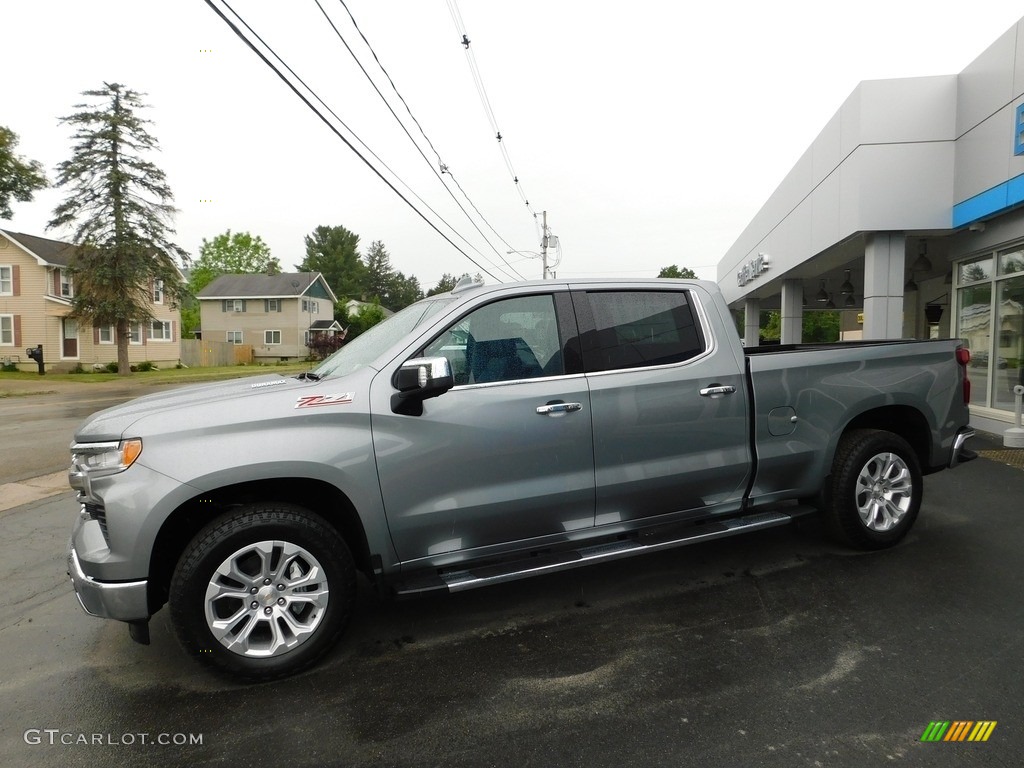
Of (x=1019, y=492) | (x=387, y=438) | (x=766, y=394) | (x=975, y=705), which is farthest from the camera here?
(x=1019, y=492)

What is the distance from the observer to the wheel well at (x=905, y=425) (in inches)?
189

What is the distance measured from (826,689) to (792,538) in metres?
2.26

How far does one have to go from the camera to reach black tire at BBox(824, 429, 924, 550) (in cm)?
→ 454

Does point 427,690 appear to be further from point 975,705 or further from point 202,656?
point 975,705

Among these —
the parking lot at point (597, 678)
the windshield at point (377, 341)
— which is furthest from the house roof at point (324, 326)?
the windshield at point (377, 341)

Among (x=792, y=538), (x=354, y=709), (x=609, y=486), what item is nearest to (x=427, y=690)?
(x=354, y=709)

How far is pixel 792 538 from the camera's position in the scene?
→ 514 centimetres

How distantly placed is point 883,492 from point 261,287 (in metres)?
60.3

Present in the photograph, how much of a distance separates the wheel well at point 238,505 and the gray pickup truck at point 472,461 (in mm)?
12

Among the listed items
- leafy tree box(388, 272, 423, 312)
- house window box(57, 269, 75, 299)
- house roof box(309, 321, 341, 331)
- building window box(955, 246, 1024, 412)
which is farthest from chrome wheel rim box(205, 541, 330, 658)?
leafy tree box(388, 272, 423, 312)

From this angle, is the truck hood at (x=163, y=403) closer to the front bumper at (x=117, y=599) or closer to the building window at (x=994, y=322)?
the front bumper at (x=117, y=599)

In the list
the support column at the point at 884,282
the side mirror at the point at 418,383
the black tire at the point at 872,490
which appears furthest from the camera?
the support column at the point at 884,282

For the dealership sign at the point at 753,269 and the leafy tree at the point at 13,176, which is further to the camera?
the leafy tree at the point at 13,176

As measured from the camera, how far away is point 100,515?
3.17 meters
